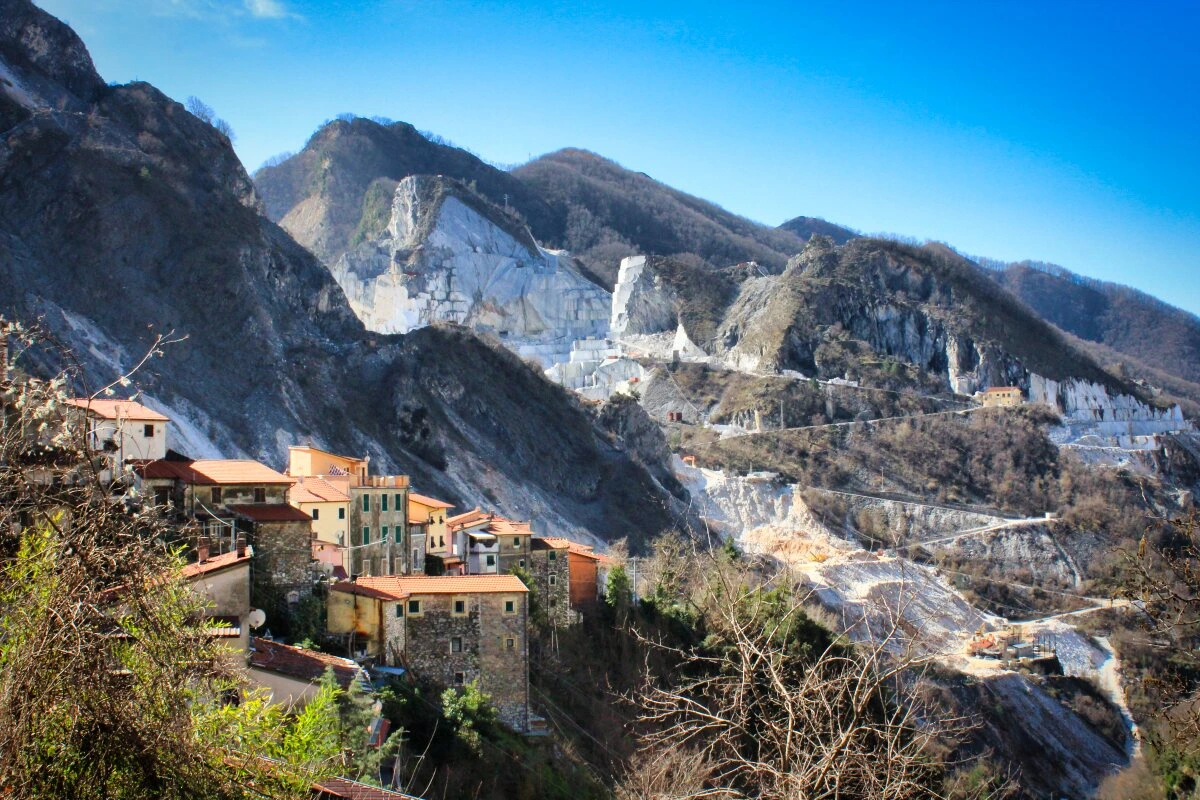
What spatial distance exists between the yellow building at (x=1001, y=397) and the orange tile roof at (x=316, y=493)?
97.8 m

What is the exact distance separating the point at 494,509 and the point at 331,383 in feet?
32.1

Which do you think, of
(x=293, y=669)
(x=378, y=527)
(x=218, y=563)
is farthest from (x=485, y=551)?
(x=293, y=669)

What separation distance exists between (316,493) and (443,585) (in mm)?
6012

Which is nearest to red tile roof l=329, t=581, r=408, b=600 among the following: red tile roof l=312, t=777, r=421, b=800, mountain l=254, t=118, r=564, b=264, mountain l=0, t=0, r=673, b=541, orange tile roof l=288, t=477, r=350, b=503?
orange tile roof l=288, t=477, r=350, b=503

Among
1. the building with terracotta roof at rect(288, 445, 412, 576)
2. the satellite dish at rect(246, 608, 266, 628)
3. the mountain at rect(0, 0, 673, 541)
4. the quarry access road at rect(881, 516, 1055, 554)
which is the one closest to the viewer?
the satellite dish at rect(246, 608, 266, 628)

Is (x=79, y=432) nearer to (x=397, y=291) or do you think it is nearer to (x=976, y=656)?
(x=976, y=656)

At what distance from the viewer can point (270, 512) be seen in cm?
2469

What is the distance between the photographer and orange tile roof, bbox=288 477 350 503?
29234 millimetres

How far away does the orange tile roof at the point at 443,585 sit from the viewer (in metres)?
24.8

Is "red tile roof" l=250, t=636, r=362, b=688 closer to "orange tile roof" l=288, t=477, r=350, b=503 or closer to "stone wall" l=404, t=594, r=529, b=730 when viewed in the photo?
"stone wall" l=404, t=594, r=529, b=730

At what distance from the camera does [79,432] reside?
303 inches

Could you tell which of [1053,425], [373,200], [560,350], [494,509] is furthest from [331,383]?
[373,200]

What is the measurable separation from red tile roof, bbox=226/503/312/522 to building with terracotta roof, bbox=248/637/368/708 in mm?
3150

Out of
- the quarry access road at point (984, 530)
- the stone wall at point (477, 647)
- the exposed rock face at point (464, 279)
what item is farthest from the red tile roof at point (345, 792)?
the exposed rock face at point (464, 279)
